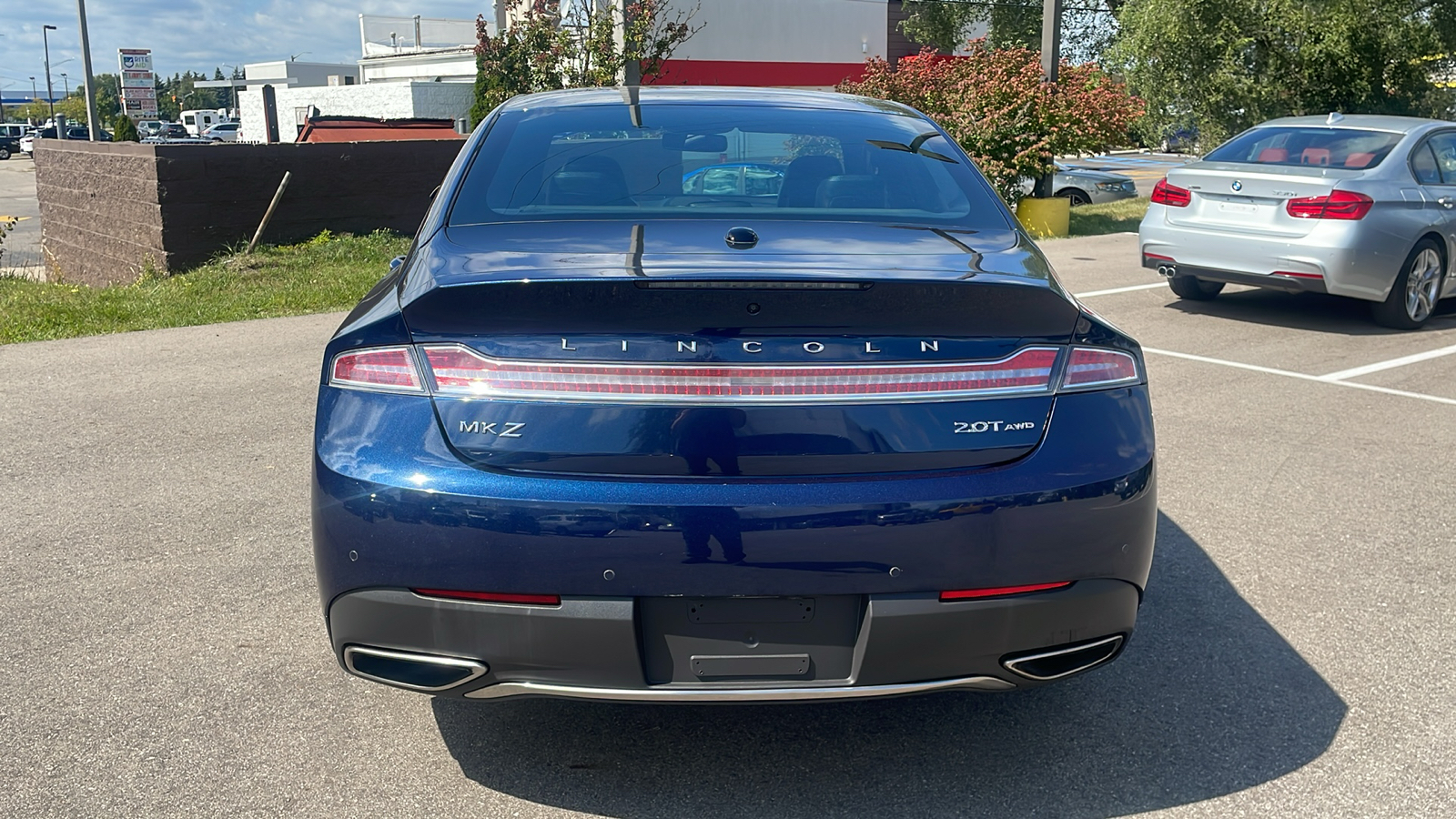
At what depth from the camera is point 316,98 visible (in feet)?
167

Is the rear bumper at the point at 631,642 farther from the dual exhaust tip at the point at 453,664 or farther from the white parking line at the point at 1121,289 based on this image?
the white parking line at the point at 1121,289

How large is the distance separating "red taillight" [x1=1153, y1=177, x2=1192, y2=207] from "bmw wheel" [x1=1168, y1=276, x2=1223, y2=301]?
840mm

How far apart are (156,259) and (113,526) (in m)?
8.49

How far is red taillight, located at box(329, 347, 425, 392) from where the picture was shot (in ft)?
8.84

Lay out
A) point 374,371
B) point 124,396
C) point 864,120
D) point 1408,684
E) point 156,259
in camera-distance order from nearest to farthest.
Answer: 1. point 374,371
2. point 1408,684
3. point 864,120
4. point 124,396
5. point 156,259

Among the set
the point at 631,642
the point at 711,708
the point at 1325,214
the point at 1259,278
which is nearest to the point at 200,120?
the point at 1259,278

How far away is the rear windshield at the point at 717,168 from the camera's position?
3.49 m

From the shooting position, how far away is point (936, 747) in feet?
10.6

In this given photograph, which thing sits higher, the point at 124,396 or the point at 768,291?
the point at 768,291

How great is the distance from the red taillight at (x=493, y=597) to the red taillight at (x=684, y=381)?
410 mm

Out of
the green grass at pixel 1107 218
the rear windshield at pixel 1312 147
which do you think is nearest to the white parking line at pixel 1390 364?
the rear windshield at pixel 1312 147

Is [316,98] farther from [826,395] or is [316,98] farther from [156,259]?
[826,395]

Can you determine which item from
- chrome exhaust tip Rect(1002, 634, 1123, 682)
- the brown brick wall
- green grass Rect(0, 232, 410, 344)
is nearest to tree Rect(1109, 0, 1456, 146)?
the brown brick wall

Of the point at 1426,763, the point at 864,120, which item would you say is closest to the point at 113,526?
the point at 864,120
